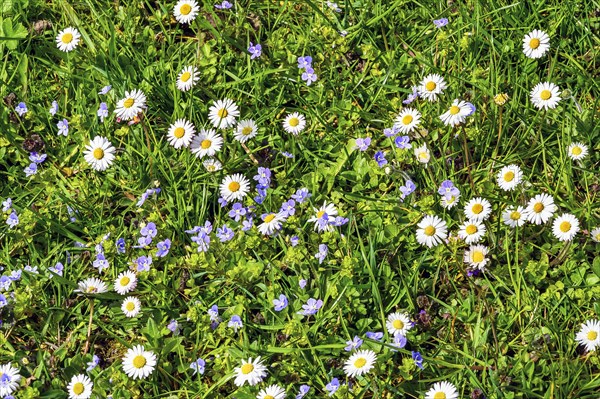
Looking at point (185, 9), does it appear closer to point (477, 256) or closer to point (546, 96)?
point (546, 96)

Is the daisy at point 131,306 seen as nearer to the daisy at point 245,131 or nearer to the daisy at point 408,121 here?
the daisy at point 245,131

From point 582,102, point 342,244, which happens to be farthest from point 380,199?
point 582,102

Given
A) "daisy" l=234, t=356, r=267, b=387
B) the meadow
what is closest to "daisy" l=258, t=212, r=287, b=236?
the meadow

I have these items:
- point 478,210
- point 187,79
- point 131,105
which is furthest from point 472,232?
point 131,105

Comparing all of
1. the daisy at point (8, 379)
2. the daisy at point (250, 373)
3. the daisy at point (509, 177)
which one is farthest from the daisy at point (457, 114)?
the daisy at point (8, 379)

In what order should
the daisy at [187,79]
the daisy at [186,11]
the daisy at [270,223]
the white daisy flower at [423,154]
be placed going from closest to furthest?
the daisy at [270,223]
the white daisy flower at [423,154]
the daisy at [187,79]
the daisy at [186,11]

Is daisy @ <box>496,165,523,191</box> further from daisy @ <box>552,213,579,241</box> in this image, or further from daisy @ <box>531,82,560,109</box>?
daisy @ <box>531,82,560,109</box>
